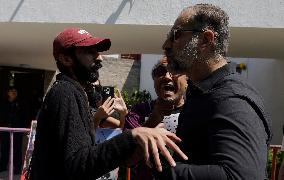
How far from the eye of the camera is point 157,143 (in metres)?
1.63

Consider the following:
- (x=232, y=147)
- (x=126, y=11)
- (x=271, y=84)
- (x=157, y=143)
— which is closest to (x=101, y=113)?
(x=157, y=143)

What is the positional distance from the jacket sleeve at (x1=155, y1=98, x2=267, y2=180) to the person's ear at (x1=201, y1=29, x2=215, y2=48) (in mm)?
281

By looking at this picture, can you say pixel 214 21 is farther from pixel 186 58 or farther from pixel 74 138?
pixel 74 138

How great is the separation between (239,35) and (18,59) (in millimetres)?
6527

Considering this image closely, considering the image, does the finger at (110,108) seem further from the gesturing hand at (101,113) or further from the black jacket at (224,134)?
the black jacket at (224,134)

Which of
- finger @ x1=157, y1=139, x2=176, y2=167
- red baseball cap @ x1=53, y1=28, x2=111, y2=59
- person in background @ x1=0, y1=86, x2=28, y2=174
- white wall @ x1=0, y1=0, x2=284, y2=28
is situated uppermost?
white wall @ x1=0, y1=0, x2=284, y2=28

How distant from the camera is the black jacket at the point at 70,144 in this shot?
1862 mm

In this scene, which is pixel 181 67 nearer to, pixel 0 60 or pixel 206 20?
pixel 206 20

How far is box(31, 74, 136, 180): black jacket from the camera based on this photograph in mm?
1862

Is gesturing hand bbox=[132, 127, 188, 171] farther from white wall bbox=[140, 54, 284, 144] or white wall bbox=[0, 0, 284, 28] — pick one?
white wall bbox=[140, 54, 284, 144]

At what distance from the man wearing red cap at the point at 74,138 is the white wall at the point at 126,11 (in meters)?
4.33

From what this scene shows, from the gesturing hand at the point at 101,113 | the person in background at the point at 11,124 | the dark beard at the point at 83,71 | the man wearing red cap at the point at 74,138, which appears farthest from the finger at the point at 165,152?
the person in background at the point at 11,124

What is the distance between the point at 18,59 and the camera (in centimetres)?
1168

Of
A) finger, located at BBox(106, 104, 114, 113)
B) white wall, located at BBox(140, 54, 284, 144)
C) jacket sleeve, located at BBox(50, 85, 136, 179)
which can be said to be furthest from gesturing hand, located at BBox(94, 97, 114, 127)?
white wall, located at BBox(140, 54, 284, 144)
